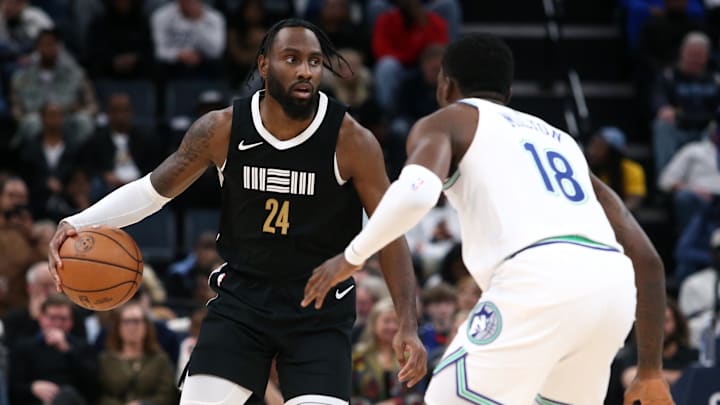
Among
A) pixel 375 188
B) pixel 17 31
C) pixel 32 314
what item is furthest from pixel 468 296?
pixel 17 31

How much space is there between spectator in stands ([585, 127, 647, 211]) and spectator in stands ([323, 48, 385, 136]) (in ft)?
6.76

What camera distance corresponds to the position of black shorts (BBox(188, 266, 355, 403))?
18.5 ft

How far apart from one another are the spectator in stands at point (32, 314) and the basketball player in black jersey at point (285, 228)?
472cm

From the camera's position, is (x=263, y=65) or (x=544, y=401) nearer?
(x=544, y=401)

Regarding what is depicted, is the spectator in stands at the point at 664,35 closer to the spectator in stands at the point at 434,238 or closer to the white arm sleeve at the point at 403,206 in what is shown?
the spectator in stands at the point at 434,238

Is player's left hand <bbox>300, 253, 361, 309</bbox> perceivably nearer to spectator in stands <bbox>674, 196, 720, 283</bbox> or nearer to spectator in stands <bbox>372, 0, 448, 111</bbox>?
spectator in stands <bbox>674, 196, 720, 283</bbox>

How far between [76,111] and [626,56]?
606 cm

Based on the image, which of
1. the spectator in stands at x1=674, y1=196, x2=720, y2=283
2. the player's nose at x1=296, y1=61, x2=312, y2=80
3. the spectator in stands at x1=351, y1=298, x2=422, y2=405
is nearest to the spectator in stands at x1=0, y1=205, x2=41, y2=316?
the spectator in stands at x1=351, y1=298, x2=422, y2=405

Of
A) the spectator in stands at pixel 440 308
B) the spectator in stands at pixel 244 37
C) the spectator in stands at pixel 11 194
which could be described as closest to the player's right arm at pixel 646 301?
the spectator in stands at pixel 440 308

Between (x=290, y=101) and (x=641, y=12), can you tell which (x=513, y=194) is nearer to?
(x=290, y=101)

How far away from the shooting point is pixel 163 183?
5.93 meters

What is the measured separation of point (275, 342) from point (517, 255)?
1.34 metres

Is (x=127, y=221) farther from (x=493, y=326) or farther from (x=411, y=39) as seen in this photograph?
(x=411, y=39)

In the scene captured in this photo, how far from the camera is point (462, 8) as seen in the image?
15.5 meters
